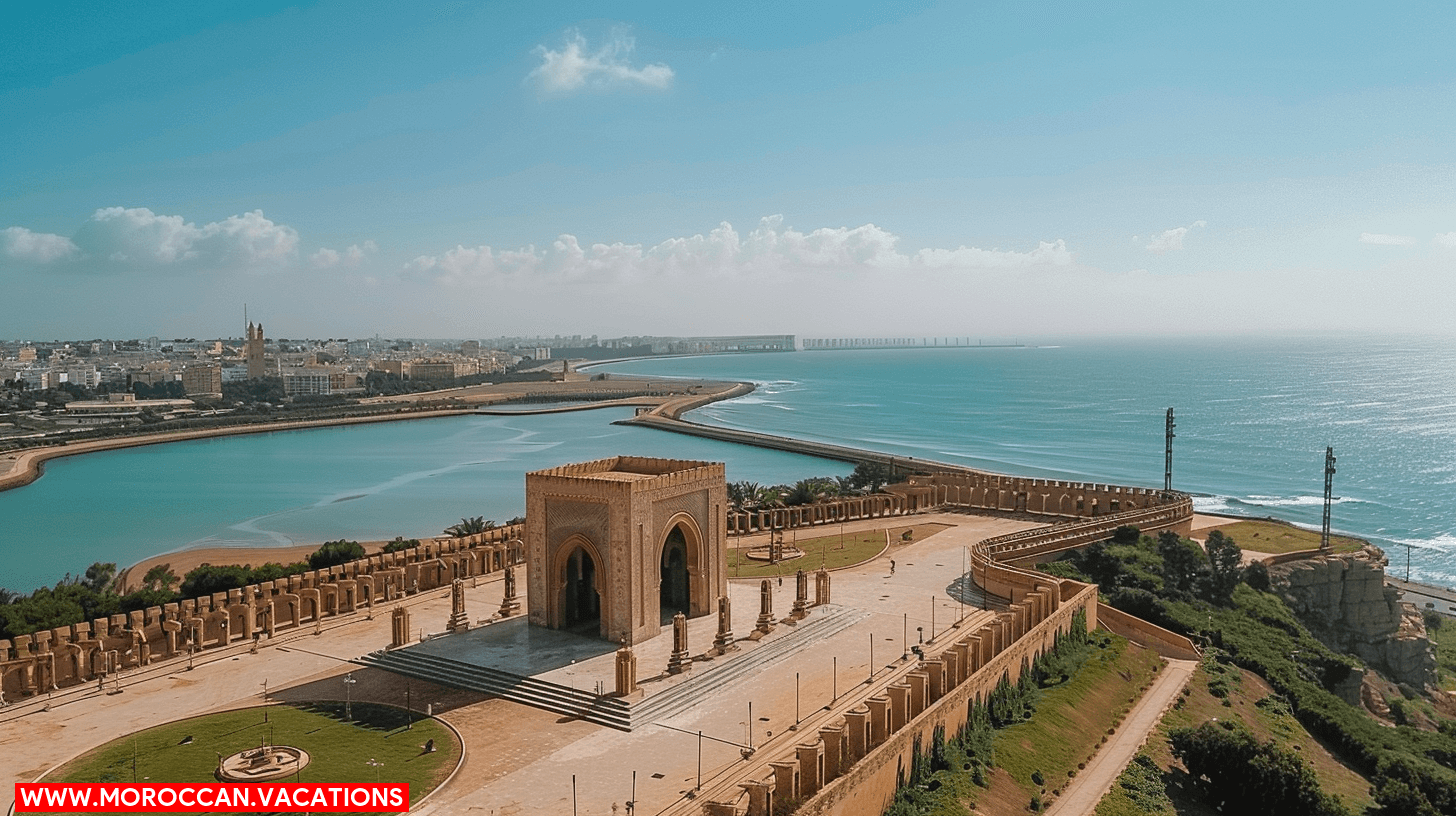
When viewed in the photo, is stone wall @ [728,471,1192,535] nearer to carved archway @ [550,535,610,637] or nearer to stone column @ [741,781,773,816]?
carved archway @ [550,535,610,637]

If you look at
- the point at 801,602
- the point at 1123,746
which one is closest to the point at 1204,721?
the point at 1123,746

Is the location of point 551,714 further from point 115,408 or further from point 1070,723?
point 115,408

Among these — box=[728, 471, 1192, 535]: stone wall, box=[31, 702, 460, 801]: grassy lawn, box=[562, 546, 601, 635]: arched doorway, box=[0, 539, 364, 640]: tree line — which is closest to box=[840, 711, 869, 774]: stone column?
box=[31, 702, 460, 801]: grassy lawn

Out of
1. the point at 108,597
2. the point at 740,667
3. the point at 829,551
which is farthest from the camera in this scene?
the point at 829,551

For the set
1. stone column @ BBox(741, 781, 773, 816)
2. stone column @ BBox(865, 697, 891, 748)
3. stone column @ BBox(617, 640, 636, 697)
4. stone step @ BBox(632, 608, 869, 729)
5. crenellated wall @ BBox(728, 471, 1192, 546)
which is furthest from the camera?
crenellated wall @ BBox(728, 471, 1192, 546)

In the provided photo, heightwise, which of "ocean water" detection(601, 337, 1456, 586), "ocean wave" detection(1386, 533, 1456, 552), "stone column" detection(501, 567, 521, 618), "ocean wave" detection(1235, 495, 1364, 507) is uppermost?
"stone column" detection(501, 567, 521, 618)

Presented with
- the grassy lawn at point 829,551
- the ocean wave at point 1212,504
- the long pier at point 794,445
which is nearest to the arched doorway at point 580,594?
the grassy lawn at point 829,551
